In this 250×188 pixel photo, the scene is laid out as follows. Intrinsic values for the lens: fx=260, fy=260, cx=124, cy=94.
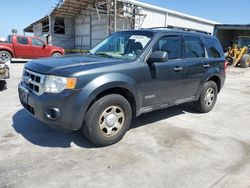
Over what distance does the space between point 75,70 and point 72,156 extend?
122 cm

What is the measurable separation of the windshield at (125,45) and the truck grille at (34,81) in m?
1.38

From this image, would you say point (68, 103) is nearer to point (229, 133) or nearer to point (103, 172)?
point (103, 172)


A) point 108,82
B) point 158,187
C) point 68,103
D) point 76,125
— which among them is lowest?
point 158,187

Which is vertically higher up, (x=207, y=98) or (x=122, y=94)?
(x=122, y=94)

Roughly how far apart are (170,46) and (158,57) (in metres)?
0.86

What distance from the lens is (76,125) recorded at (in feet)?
12.0

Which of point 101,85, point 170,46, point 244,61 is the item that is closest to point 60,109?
point 101,85

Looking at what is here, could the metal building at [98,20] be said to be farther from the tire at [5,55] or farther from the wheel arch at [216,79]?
the wheel arch at [216,79]

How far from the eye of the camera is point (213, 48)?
6188 millimetres

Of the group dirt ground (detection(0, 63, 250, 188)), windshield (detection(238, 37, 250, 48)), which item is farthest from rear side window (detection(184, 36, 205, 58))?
windshield (detection(238, 37, 250, 48))

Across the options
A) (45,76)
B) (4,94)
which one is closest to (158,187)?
(45,76)

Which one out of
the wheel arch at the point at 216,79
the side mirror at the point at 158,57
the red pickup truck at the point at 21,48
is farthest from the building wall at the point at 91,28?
the side mirror at the point at 158,57

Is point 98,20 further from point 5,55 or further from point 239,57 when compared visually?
point 239,57

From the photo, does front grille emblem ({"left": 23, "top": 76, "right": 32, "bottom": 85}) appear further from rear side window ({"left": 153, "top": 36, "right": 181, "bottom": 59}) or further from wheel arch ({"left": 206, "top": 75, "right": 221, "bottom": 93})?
wheel arch ({"left": 206, "top": 75, "right": 221, "bottom": 93})
